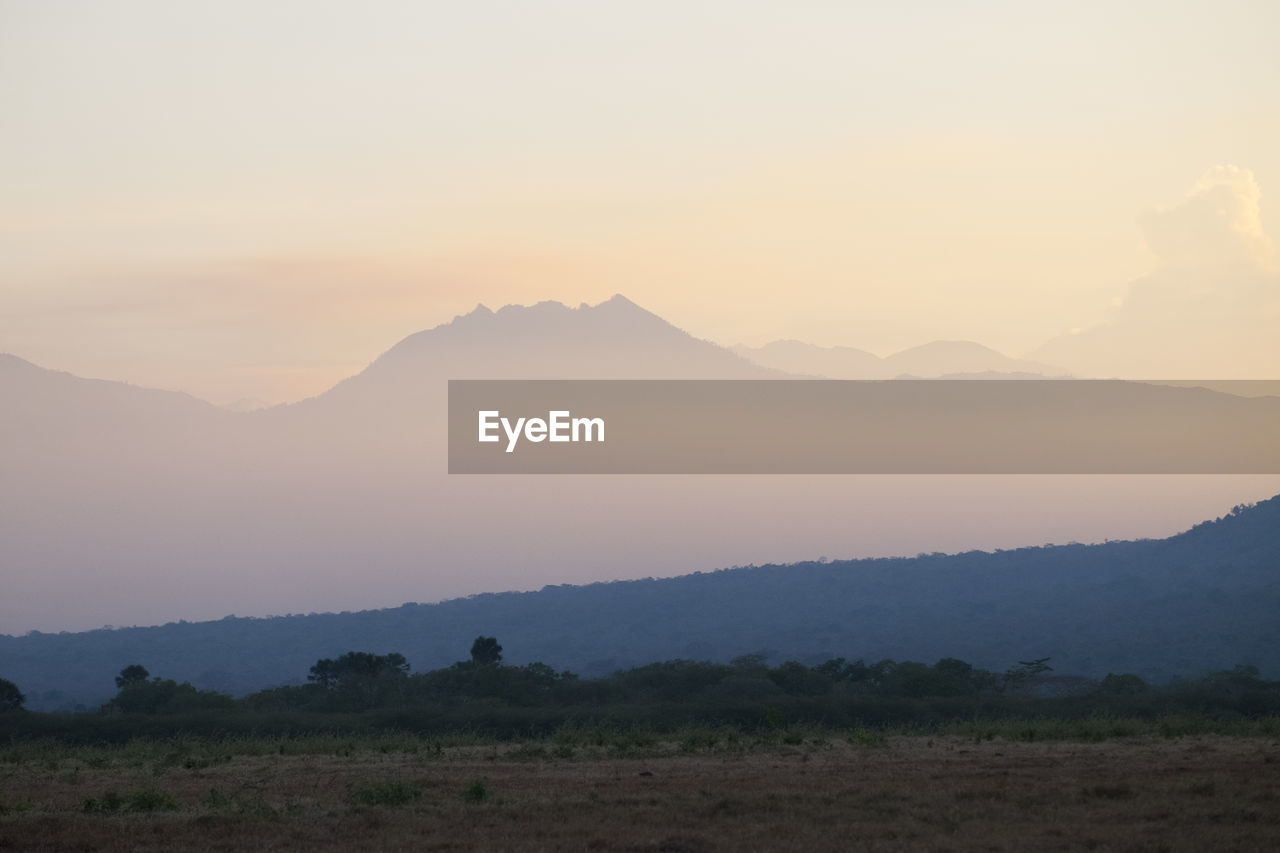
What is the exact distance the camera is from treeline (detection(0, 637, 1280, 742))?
187ft

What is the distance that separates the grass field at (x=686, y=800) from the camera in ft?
66.8

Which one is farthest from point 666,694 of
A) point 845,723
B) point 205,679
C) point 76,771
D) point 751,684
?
point 205,679

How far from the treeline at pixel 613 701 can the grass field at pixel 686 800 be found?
1850 centimetres

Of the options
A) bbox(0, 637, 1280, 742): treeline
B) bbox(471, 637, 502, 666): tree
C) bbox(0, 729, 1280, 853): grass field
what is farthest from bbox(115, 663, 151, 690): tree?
bbox(0, 729, 1280, 853): grass field

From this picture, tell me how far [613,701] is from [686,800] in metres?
53.4

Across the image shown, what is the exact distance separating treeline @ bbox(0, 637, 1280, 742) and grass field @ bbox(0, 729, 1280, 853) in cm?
1850

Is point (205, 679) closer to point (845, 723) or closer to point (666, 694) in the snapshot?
point (666, 694)

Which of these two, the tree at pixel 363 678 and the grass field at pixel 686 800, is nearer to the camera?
the grass field at pixel 686 800

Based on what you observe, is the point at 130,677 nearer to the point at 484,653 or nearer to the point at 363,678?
the point at 363,678

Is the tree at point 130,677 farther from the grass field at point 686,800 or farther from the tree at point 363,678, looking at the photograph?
the grass field at point 686,800

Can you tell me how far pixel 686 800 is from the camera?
24625mm

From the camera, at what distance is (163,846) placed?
20.4 meters

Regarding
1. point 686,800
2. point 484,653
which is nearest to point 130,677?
point 484,653

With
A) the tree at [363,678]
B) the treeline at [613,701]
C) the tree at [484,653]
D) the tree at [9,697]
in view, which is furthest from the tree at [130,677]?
the tree at [484,653]
